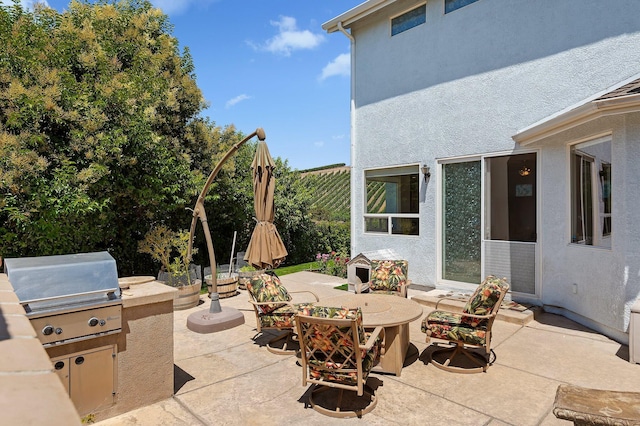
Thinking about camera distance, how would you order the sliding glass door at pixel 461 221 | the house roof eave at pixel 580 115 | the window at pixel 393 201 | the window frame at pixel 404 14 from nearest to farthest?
the house roof eave at pixel 580 115 → the sliding glass door at pixel 461 221 → the window frame at pixel 404 14 → the window at pixel 393 201

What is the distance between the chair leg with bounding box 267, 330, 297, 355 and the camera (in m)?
5.63

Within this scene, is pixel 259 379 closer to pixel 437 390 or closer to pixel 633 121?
pixel 437 390

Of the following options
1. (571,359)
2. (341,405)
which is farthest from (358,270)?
(341,405)

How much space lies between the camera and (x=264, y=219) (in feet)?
24.5

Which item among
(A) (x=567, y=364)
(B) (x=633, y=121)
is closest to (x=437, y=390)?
(A) (x=567, y=364)

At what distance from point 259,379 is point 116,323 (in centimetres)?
197

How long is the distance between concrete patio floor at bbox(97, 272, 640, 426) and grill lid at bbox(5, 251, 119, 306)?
54.5 inches

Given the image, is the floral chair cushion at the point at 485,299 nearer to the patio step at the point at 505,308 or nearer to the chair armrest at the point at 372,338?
the chair armrest at the point at 372,338

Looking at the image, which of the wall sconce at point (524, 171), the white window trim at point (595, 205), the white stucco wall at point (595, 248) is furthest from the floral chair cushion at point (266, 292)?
the wall sconce at point (524, 171)

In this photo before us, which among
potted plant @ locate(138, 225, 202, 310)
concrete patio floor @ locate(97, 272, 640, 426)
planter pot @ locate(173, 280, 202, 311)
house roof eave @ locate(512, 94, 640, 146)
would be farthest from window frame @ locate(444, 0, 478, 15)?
planter pot @ locate(173, 280, 202, 311)

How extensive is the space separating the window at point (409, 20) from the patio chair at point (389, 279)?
6.39 metres

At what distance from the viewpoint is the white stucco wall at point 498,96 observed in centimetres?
641

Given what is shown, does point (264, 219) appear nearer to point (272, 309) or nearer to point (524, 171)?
point (272, 309)

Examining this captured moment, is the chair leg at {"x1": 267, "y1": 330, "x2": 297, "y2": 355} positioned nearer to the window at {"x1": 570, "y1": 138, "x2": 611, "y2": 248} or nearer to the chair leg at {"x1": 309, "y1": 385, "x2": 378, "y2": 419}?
the chair leg at {"x1": 309, "y1": 385, "x2": 378, "y2": 419}
